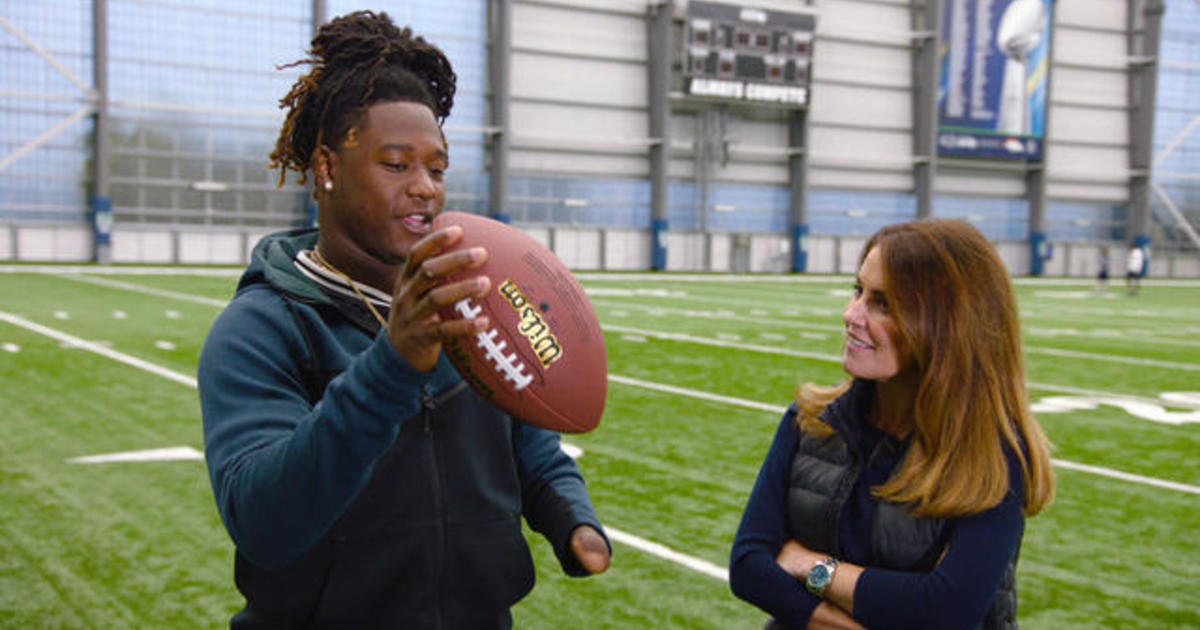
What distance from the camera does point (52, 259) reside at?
84.3ft

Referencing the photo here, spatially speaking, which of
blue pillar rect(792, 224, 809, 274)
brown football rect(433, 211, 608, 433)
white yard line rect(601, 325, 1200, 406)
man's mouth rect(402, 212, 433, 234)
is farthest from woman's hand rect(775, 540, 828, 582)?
blue pillar rect(792, 224, 809, 274)

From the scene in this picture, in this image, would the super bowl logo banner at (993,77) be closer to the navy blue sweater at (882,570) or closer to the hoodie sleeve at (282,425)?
the navy blue sweater at (882,570)

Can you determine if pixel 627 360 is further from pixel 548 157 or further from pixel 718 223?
pixel 718 223

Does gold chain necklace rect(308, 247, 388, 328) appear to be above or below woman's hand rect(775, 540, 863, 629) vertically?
above

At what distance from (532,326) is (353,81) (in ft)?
1.71

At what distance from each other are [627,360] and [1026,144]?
2745 cm

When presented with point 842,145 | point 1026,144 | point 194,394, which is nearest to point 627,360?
point 194,394

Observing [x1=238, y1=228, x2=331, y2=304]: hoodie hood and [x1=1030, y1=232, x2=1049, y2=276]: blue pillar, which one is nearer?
[x1=238, y1=228, x2=331, y2=304]: hoodie hood

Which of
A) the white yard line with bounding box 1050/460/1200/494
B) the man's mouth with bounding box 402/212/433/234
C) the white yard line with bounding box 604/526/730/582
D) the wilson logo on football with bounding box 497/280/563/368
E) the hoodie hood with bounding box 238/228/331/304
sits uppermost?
the man's mouth with bounding box 402/212/433/234

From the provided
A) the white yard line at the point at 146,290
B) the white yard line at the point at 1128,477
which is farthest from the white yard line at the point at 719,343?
the white yard line at the point at 146,290

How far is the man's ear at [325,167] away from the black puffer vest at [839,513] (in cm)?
105

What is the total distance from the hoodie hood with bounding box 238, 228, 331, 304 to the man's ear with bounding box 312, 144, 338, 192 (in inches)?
5.0

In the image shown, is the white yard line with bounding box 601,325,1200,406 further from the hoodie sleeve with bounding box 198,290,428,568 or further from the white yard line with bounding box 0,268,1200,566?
the hoodie sleeve with bounding box 198,290,428,568

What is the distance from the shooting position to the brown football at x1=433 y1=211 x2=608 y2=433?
150 centimetres
